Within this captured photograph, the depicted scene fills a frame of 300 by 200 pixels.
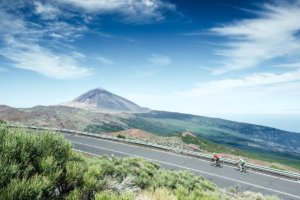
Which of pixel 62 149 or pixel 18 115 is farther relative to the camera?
pixel 18 115

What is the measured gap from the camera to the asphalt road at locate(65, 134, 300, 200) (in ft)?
61.9

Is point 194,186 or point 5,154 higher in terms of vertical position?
point 5,154

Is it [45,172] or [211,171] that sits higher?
[45,172]

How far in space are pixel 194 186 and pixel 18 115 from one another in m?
88.1

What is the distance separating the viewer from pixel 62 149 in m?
7.37

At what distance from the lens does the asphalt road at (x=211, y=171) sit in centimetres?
1888

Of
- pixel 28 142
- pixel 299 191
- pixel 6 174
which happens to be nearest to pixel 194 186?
pixel 299 191

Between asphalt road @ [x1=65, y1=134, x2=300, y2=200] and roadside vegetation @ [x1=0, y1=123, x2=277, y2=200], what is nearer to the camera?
roadside vegetation @ [x1=0, y1=123, x2=277, y2=200]

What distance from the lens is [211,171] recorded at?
22.9 meters

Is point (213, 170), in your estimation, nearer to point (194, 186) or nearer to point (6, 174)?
point (194, 186)

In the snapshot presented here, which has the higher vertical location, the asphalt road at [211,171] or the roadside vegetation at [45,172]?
the roadside vegetation at [45,172]

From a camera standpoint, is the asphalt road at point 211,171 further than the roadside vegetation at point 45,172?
Yes

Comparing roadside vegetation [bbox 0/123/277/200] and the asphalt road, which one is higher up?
roadside vegetation [bbox 0/123/277/200]

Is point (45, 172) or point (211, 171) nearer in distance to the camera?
point (45, 172)
